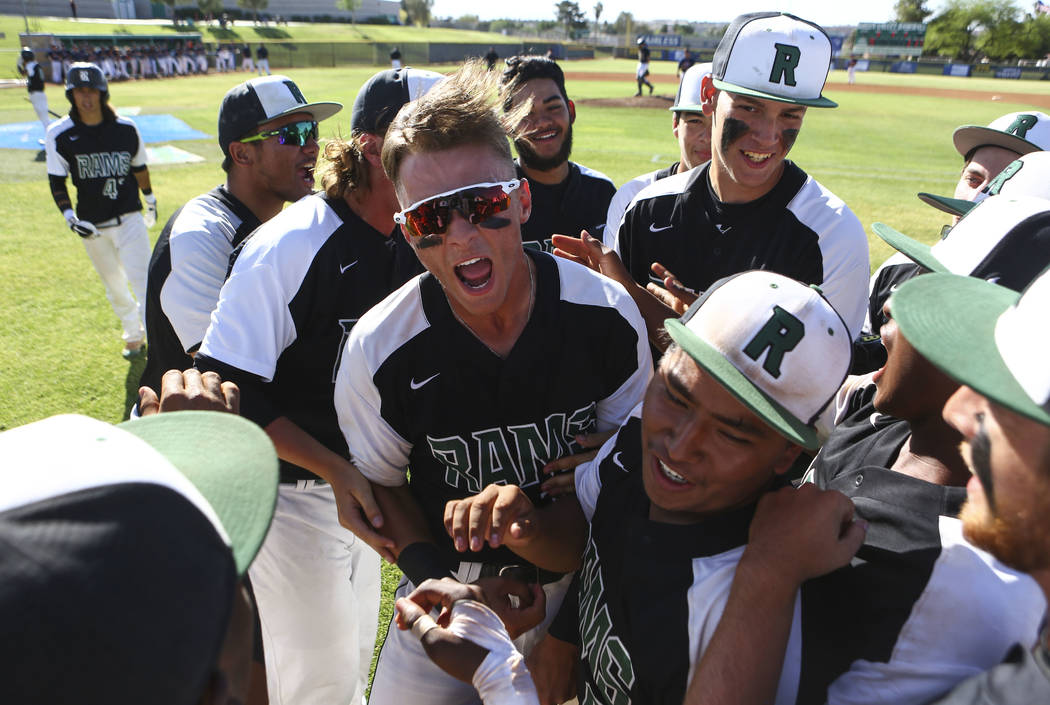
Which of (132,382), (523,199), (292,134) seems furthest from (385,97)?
(132,382)

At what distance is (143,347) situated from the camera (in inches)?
309

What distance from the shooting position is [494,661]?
6.40 ft

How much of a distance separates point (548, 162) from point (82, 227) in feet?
17.6

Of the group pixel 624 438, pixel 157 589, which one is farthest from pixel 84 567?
pixel 624 438

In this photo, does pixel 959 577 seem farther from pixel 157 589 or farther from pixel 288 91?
pixel 288 91

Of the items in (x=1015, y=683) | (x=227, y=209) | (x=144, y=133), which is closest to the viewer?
(x=1015, y=683)

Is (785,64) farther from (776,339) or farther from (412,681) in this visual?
(412,681)

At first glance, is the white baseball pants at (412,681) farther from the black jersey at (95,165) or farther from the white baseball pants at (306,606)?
the black jersey at (95,165)

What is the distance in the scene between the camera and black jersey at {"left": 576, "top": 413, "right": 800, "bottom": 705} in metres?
1.77

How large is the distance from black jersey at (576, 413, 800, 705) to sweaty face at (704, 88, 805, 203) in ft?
6.44

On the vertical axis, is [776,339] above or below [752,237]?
above

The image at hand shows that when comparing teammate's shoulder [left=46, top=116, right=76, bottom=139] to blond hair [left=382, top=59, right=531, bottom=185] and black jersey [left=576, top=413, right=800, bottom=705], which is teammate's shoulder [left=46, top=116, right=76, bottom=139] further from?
black jersey [left=576, top=413, right=800, bottom=705]

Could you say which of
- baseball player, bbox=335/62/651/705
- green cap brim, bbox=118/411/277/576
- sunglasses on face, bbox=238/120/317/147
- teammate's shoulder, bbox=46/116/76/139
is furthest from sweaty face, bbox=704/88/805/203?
teammate's shoulder, bbox=46/116/76/139

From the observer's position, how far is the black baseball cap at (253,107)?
4.20 m
